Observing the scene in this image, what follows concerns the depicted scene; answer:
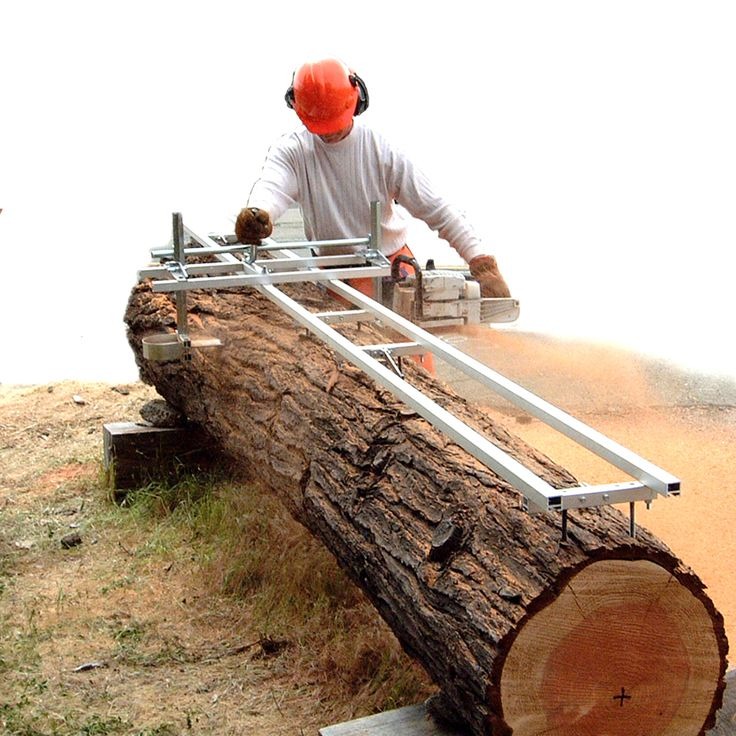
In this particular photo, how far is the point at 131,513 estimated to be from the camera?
5.14 m

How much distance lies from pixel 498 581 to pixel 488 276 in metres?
2.60

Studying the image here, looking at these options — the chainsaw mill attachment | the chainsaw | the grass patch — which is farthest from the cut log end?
the chainsaw

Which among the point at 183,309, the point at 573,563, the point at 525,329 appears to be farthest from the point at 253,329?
the point at 525,329

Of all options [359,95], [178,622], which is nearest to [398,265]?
[359,95]

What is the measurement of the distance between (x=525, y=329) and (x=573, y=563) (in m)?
5.84

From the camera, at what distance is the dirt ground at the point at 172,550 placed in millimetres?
3484

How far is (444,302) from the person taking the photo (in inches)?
176

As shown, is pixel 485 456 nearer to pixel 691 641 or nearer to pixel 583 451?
pixel 691 641

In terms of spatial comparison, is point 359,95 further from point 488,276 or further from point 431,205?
point 488,276

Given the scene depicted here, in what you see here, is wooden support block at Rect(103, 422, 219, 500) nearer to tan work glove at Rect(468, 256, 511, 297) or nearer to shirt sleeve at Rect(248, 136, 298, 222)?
shirt sleeve at Rect(248, 136, 298, 222)

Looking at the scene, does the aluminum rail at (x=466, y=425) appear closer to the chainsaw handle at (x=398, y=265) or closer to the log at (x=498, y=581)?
the log at (x=498, y=581)

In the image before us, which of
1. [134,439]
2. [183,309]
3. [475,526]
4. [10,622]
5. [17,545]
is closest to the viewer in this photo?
[475,526]

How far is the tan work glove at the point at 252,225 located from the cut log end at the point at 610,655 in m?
2.29

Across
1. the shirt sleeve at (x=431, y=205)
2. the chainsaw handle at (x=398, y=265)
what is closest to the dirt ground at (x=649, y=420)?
the shirt sleeve at (x=431, y=205)
